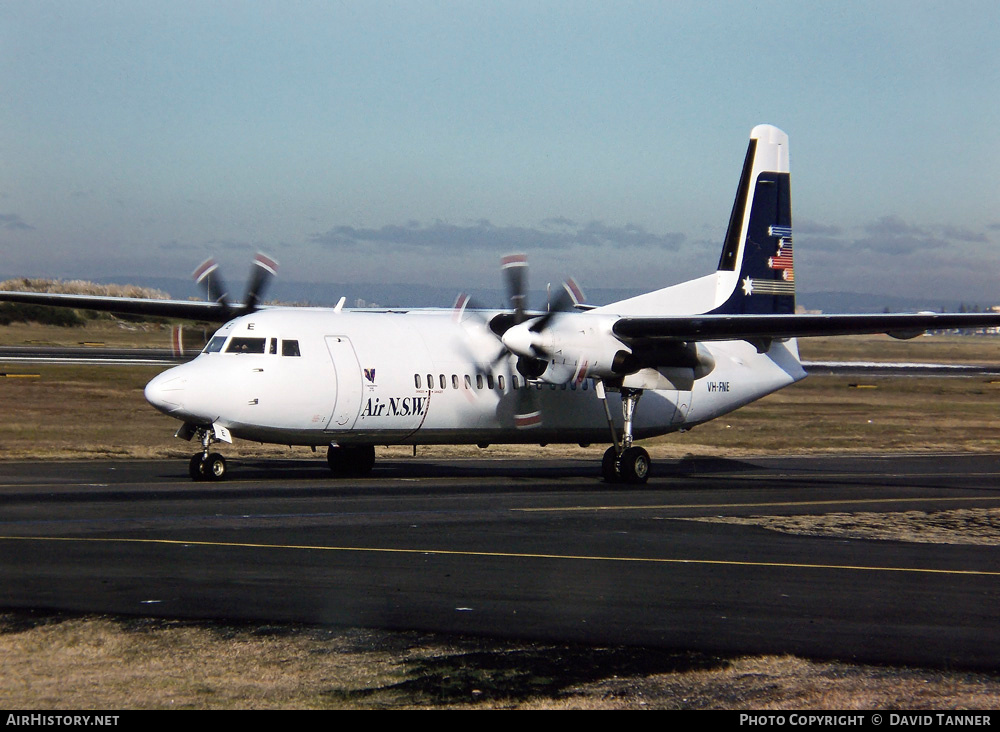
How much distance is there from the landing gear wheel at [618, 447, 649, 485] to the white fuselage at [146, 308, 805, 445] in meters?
1.82

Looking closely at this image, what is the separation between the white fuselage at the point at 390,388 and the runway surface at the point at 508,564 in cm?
141

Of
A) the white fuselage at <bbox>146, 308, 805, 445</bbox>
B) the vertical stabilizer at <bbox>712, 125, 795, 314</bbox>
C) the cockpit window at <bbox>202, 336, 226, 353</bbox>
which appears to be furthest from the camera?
the vertical stabilizer at <bbox>712, 125, 795, 314</bbox>

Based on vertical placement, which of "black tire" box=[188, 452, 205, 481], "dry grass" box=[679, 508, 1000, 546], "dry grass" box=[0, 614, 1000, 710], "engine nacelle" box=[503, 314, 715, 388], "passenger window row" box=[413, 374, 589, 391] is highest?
"engine nacelle" box=[503, 314, 715, 388]

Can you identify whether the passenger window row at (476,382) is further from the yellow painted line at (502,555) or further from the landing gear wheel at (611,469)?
the yellow painted line at (502,555)

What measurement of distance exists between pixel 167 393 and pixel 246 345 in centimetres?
195

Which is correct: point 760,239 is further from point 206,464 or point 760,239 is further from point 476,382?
point 206,464

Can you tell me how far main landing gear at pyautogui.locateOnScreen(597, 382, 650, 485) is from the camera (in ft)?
78.4

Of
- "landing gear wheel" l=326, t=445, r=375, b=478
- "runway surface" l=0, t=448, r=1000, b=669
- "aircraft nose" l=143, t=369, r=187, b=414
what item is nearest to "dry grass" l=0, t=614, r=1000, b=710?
"runway surface" l=0, t=448, r=1000, b=669

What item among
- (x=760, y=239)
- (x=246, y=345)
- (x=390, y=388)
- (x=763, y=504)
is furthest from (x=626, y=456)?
(x=246, y=345)

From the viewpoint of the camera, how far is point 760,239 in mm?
28750

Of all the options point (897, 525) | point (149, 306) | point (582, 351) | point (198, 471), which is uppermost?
point (149, 306)

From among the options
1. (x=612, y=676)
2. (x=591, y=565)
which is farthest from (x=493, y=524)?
(x=612, y=676)

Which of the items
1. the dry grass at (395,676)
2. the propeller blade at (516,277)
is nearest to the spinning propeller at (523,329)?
the propeller blade at (516,277)

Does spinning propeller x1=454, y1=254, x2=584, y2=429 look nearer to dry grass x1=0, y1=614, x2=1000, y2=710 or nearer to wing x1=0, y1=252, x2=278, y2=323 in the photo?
wing x1=0, y1=252, x2=278, y2=323
